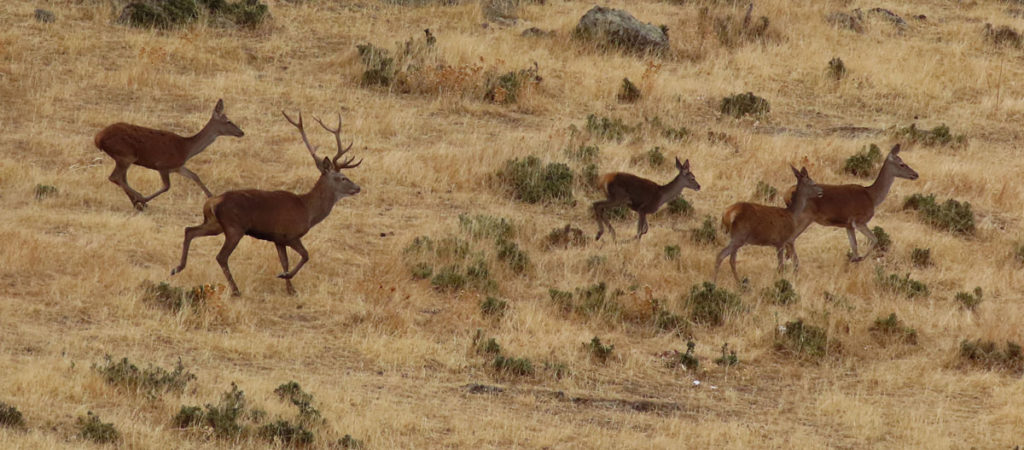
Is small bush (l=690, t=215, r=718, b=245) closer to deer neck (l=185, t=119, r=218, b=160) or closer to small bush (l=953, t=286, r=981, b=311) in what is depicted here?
small bush (l=953, t=286, r=981, b=311)

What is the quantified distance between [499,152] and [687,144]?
2.61 metres

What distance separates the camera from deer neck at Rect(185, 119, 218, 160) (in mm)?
15125

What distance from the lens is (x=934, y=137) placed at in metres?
19.3

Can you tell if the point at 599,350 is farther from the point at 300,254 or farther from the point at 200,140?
the point at 200,140

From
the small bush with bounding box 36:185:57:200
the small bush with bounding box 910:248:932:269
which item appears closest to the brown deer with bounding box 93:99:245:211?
the small bush with bounding box 36:185:57:200

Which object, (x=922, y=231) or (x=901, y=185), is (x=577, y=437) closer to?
(x=922, y=231)

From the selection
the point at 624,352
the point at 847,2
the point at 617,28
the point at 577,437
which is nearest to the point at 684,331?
the point at 624,352

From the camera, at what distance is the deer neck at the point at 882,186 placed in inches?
609

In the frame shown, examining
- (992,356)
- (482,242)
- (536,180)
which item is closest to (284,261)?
(482,242)

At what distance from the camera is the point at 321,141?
58.2 feet

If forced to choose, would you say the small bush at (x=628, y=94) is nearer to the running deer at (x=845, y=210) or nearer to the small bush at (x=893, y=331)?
the running deer at (x=845, y=210)

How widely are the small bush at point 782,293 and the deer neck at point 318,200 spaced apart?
13.4 ft

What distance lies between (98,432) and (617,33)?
1456 centimetres

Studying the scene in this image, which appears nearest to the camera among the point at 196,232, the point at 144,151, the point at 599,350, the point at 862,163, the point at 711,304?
the point at 599,350
